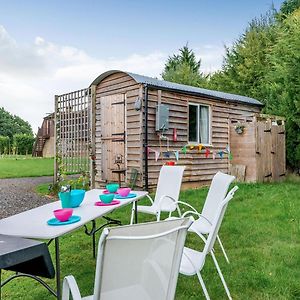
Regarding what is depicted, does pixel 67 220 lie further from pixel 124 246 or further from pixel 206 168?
pixel 206 168

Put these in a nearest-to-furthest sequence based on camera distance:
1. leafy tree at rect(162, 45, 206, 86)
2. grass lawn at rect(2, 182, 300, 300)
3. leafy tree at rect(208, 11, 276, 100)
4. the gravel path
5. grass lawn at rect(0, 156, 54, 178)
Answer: grass lawn at rect(2, 182, 300, 300) < the gravel path < grass lawn at rect(0, 156, 54, 178) < leafy tree at rect(208, 11, 276, 100) < leafy tree at rect(162, 45, 206, 86)

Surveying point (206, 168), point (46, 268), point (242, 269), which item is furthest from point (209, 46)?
point (46, 268)

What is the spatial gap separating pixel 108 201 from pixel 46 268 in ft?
4.03

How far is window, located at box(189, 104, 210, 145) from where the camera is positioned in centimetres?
866

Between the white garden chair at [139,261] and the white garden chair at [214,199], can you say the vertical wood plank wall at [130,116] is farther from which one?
the white garden chair at [139,261]

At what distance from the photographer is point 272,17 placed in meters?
18.4

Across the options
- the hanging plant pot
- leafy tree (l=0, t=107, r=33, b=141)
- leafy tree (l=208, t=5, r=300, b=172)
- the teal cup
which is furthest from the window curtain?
leafy tree (l=0, t=107, r=33, b=141)

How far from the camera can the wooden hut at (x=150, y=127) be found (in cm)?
757

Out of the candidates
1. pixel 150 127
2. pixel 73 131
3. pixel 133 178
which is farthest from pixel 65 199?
pixel 73 131

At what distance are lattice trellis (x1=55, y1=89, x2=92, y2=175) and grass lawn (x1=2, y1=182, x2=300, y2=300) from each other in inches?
129

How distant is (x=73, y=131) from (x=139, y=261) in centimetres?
778

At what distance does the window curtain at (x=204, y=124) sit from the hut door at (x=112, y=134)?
2207 millimetres

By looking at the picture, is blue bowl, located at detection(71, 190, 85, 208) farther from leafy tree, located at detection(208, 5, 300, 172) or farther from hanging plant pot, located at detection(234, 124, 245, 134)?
leafy tree, located at detection(208, 5, 300, 172)

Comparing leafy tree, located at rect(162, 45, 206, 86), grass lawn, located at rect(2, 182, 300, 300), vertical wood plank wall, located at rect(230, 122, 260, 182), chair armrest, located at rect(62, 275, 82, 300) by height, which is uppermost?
leafy tree, located at rect(162, 45, 206, 86)
